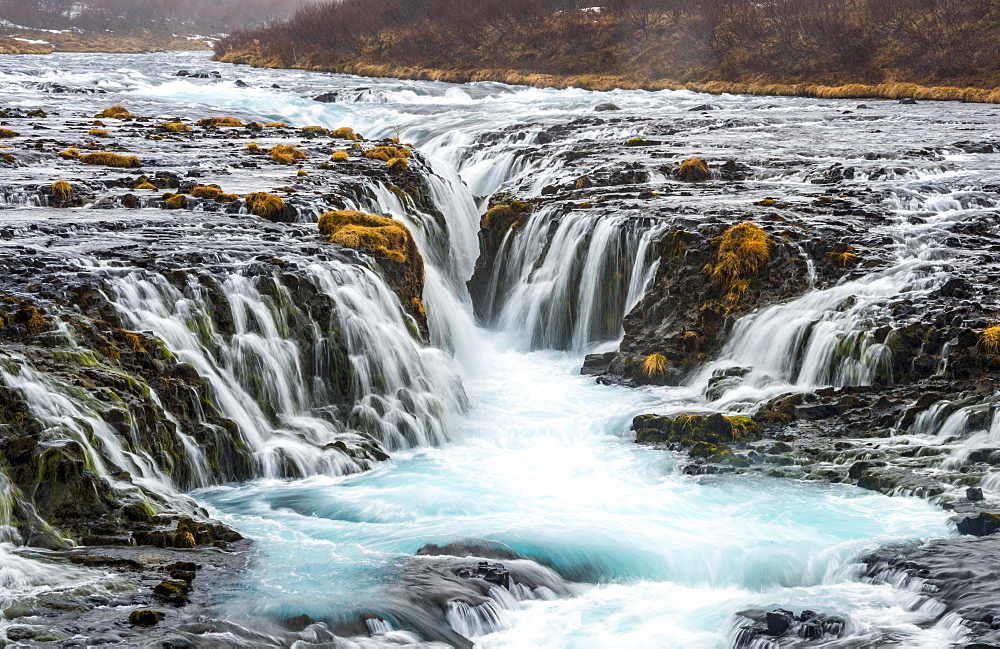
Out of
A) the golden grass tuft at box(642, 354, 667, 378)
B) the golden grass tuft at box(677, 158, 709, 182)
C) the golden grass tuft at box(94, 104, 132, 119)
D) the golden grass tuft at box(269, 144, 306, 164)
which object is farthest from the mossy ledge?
the golden grass tuft at box(94, 104, 132, 119)

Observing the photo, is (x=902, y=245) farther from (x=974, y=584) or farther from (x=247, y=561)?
(x=247, y=561)

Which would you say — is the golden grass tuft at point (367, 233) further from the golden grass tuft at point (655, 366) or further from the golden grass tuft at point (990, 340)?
the golden grass tuft at point (990, 340)

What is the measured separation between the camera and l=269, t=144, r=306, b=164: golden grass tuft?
84.9 feet

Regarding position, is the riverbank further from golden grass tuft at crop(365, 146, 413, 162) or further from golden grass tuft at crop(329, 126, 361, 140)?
golden grass tuft at crop(365, 146, 413, 162)

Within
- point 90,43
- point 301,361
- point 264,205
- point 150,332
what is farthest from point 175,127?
point 90,43

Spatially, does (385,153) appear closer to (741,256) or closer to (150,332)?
(741,256)

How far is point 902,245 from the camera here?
18.6m

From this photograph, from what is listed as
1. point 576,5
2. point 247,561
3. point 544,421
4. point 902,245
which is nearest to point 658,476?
point 544,421

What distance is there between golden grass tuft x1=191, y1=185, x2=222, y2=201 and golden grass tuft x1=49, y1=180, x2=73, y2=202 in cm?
249

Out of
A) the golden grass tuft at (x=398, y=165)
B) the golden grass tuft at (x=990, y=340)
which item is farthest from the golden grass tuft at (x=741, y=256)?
the golden grass tuft at (x=398, y=165)

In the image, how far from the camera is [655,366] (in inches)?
685

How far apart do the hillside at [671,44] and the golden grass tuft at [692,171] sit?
88.6ft

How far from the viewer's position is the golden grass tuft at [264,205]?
19.5 meters

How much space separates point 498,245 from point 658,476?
1127cm
